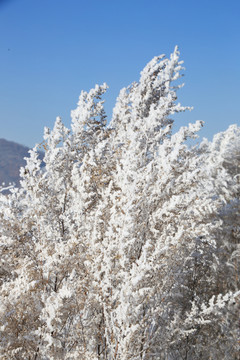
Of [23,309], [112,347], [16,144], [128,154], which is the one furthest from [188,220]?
[16,144]

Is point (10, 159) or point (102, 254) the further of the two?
point (10, 159)

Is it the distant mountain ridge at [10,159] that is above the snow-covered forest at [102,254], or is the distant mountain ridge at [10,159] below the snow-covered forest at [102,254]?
above

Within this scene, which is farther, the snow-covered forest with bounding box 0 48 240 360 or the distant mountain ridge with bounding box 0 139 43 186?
the distant mountain ridge with bounding box 0 139 43 186

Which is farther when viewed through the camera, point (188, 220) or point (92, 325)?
point (188, 220)

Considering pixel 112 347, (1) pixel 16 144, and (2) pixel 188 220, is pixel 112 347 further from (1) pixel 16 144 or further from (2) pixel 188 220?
(1) pixel 16 144

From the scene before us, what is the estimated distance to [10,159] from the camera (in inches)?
4683

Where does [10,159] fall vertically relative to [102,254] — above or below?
above

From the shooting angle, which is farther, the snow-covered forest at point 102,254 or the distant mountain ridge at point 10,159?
the distant mountain ridge at point 10,159

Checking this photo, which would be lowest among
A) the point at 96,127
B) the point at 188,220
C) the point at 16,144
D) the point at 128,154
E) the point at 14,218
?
the point at 188,220

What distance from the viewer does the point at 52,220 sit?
5.21m

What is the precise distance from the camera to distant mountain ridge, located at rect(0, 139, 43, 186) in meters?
105

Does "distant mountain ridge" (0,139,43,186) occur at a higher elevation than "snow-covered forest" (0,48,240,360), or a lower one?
higher

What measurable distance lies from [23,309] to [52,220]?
1.75 meters

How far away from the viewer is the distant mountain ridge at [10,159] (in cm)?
10546
